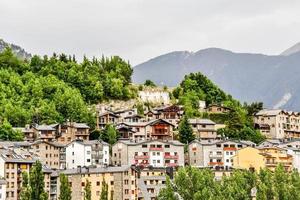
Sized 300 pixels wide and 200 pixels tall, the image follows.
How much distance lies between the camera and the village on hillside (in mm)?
82312

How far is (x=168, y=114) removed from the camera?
4990 inches

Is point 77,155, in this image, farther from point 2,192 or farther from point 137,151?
point 2,192

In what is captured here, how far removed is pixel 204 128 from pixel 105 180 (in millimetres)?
41030

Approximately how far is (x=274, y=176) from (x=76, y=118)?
50.4 metres

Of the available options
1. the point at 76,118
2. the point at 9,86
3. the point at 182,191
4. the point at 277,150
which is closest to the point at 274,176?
the point at 182,191

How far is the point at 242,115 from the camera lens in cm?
12975

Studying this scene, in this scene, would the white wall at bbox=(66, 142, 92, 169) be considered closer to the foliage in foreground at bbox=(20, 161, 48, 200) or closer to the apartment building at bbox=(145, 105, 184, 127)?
the apartment building at bbox=(145, 105, 184, 127)

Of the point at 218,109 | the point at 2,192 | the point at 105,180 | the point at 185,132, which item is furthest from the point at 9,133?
the point at 218,109

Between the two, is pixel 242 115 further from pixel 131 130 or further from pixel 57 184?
pixel 57 184

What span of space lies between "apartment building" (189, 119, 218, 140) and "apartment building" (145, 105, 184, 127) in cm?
541

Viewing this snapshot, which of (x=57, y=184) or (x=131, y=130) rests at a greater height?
(x=131, y=130)

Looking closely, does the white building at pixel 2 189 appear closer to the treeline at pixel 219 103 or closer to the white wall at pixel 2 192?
the white wall at pixel 2 192

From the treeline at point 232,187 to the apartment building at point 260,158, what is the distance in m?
22.6

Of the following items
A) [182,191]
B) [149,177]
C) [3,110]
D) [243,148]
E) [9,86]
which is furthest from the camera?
[9,86]
